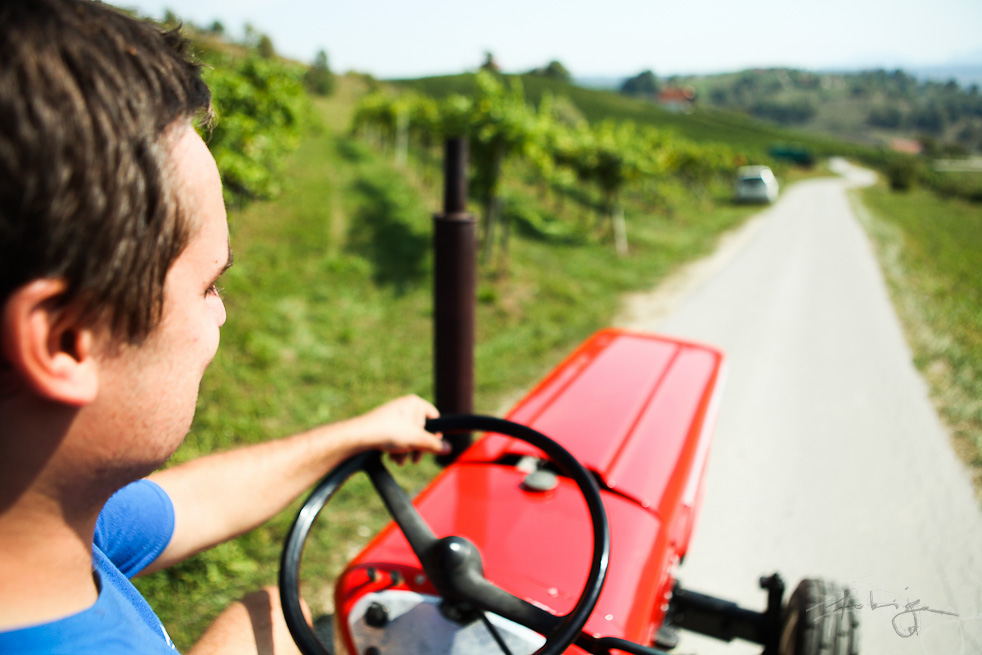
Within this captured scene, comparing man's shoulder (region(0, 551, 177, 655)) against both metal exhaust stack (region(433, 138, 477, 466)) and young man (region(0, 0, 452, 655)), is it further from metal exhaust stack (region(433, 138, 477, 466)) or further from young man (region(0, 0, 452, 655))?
metal exhaust stack (region(433, 138, 477, 466))

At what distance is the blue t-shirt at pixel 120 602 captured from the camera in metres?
0.56

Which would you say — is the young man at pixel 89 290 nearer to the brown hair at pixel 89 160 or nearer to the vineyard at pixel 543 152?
the brown hair at pixel 89 160

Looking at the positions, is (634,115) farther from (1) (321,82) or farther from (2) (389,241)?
(2) (389,241)

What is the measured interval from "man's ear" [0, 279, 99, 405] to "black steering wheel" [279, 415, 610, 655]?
2.21 ft

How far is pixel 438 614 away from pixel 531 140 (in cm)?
705

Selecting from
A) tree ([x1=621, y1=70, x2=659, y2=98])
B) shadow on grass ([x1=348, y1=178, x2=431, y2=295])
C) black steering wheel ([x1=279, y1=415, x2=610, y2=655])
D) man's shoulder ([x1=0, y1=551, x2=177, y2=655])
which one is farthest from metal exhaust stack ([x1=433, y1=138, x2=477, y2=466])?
tree ([x1=621, y1=70, x2=659, y2=98])

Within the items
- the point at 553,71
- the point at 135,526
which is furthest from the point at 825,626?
the point at 553,71

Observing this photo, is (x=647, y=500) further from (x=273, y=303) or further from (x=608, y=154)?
(x=608, y=154)

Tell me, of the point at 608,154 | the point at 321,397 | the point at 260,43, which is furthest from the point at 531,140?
the point at 260,43

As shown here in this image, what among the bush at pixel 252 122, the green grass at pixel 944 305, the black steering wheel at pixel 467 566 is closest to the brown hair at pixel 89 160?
the black steering wheel at pixel 467 566

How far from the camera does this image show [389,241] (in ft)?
28.3

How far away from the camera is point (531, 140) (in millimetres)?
7477

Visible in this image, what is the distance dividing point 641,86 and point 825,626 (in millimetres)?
119402

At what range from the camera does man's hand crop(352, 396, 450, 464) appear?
49.9 inches
